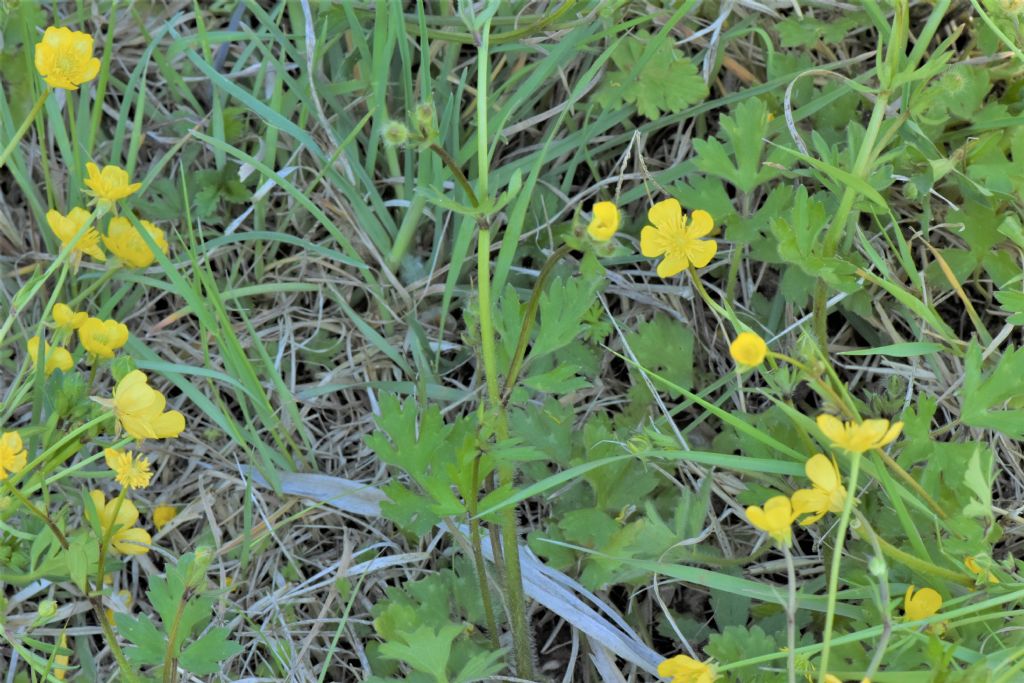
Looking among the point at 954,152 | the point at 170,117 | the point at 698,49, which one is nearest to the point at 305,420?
the point at 170,117

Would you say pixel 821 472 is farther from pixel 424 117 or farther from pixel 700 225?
pixel 424 117

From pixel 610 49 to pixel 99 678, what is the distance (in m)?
1.75

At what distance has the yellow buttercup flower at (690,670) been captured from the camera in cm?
145

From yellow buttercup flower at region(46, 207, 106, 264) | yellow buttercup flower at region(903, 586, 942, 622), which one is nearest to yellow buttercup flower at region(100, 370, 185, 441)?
yellow buttercup flower at region(46, 207, 106, 264)

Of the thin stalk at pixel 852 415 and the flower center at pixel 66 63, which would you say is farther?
the flower center at pixel 66 63

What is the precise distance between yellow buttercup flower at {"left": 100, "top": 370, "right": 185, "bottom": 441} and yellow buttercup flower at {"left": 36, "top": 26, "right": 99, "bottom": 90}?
629mm

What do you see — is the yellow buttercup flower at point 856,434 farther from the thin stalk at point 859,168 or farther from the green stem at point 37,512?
the green stem at point 37,512

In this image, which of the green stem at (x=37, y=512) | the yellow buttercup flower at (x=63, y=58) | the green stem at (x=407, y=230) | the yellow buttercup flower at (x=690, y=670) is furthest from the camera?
the green stem at (x=407, y=230)

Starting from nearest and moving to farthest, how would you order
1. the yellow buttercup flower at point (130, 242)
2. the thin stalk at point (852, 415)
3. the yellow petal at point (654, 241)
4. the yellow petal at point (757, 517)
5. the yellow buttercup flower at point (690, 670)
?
the yellow petal at point (757, 517) → the thin stalk at point (852, 415) → the yellow buttercup flower at point (690, 670) → the yellow petal at point (654, 241) → the yellow buttercup flower at point (130, 242)

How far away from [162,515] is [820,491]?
1507 mm

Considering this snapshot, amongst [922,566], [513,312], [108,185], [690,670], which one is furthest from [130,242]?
[922,566]

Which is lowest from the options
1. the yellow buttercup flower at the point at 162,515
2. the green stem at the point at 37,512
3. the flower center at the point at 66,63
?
the yellow buttercup flower at the point at 162,515

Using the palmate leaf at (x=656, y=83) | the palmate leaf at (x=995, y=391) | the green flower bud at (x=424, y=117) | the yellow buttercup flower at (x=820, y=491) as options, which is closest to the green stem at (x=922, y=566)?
the yellow buttercup flower at (x=820, y=491)

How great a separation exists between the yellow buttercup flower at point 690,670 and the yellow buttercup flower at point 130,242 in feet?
4.51
